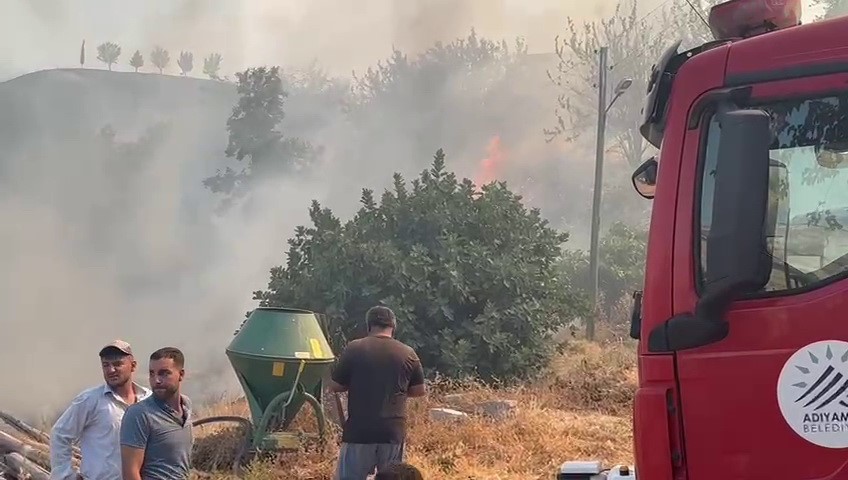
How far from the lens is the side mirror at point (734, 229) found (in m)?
1.98

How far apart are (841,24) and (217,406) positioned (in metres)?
8.98

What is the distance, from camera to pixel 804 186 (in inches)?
86.9

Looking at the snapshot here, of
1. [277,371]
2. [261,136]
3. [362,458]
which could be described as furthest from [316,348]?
[261,136]

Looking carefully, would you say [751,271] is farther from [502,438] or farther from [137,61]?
[137,61]

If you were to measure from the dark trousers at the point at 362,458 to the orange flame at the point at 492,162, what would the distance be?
1990cm

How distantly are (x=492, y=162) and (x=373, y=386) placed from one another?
2274cm

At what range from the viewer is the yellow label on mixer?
7.05 metres

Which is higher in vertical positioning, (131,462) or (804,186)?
(804,186)

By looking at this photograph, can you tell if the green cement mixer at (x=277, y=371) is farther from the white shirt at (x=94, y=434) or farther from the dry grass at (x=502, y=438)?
the white shirt at (x=94, y=434)

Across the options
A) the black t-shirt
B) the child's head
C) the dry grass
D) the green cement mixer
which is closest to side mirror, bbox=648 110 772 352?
the child's head

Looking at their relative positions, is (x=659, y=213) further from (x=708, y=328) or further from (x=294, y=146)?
(x=294, y=146)

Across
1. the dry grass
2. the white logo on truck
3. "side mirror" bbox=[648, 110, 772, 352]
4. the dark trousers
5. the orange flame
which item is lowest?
the dry grass

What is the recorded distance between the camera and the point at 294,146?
28.6 metres

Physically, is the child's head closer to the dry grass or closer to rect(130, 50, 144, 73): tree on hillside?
the dry grass
